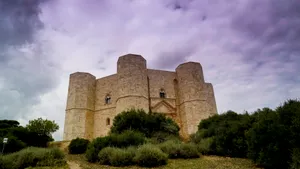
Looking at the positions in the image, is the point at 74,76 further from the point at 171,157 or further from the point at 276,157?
the point at 276,157

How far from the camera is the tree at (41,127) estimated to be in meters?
18.3

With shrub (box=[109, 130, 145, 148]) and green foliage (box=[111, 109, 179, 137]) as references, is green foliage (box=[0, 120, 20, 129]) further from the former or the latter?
shrub (box=[109, 130, 145, 148])

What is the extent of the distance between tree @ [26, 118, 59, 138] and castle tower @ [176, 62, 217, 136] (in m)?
12.9

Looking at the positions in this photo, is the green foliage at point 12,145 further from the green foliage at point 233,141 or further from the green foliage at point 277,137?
the green foliage at point 277,137

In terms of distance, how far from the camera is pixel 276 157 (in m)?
6.50

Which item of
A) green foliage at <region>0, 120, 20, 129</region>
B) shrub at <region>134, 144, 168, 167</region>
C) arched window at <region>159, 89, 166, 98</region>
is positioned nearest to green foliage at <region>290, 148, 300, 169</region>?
shrub at <region>134, 144, 168, 167</region>

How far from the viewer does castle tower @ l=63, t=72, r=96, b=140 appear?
2238 cm

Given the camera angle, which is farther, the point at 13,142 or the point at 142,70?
the point at 142,70

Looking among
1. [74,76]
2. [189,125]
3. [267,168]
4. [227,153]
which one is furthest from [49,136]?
[267,168]

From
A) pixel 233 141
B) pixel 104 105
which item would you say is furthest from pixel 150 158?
pixel 104 105

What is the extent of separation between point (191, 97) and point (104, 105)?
9.60 metres

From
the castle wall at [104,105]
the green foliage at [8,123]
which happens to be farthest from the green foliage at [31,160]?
the green foliage at [8,123]

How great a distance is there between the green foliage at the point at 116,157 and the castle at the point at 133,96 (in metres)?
11.7

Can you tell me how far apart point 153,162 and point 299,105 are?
530 centimetres
